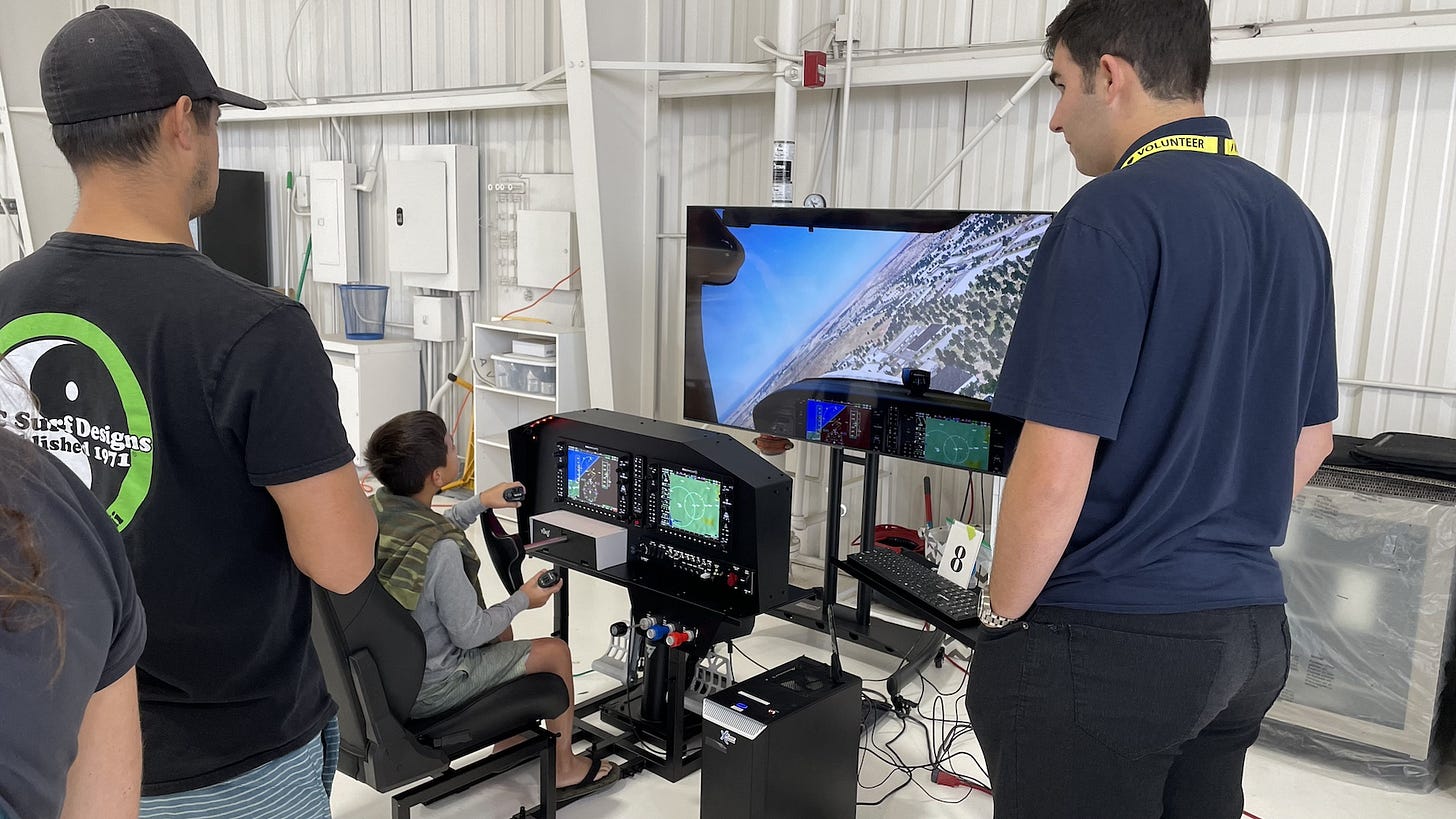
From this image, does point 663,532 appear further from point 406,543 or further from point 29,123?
point 29,123

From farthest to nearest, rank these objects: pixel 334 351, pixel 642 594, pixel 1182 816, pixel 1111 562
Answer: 1. pixel 334 351
2. pixel 642 594
3. pixel 1182 816
4. pixel 1111 562

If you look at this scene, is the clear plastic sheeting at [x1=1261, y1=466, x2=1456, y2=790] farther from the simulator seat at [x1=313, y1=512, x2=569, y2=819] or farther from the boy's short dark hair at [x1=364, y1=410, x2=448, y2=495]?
the boy's short dark hair at [x1=364, y1=410, x2=448, y2=495]

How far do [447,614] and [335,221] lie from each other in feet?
14.7

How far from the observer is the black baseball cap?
1226 millimetres

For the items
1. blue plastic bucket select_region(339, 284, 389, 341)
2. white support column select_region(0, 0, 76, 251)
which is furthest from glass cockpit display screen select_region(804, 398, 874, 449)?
white support column select_region(0, 0, 76, 251)

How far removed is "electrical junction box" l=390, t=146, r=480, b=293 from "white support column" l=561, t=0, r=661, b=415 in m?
1.30

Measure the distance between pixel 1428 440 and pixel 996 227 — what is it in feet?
4.60

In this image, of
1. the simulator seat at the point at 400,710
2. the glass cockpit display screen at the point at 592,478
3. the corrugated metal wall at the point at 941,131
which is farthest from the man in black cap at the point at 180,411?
the corrugated metal wall at the point at 941,131

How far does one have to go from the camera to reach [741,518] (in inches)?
98.7

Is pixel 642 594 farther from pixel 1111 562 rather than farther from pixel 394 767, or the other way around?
pixel 1111 562

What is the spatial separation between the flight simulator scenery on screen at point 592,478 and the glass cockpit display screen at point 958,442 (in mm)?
1092

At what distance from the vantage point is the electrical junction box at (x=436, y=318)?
580 centimetres

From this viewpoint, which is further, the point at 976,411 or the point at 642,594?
the point at 976,411

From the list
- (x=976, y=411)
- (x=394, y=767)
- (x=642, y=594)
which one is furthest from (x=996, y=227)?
(x=394, y=767)
